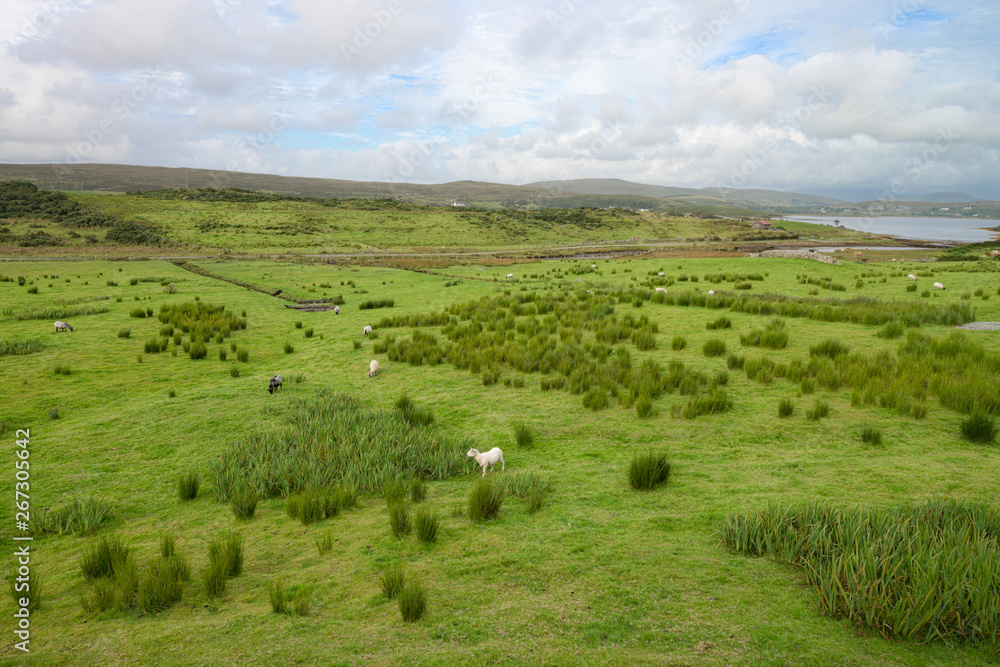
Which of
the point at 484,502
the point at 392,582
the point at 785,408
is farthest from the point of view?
the point at 785,408

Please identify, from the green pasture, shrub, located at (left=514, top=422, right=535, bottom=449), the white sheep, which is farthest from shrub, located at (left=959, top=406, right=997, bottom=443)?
the white sheep

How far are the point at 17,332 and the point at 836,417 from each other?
20.9 metres

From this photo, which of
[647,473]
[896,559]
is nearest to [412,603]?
[647,473]

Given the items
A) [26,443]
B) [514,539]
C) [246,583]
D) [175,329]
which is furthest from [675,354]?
[175,329]

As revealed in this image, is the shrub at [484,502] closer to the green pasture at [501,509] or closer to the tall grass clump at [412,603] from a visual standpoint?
the green pasture at [501,509]

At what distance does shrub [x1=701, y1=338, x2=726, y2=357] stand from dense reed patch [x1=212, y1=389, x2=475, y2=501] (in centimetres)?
686

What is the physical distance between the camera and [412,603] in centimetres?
353

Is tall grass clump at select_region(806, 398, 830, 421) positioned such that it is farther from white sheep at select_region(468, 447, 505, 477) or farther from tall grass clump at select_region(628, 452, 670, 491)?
white sheep at select_region(468, 447, 505, 477)

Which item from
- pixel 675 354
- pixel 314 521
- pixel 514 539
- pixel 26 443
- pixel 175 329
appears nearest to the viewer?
pixel 514 539

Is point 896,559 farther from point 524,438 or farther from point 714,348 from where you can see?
point 714,348

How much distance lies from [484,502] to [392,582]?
4.76 feet

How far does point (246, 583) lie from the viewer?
4.16 m

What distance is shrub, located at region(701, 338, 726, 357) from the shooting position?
11345mm

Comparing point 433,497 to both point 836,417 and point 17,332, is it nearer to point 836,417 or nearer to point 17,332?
point 836,417
